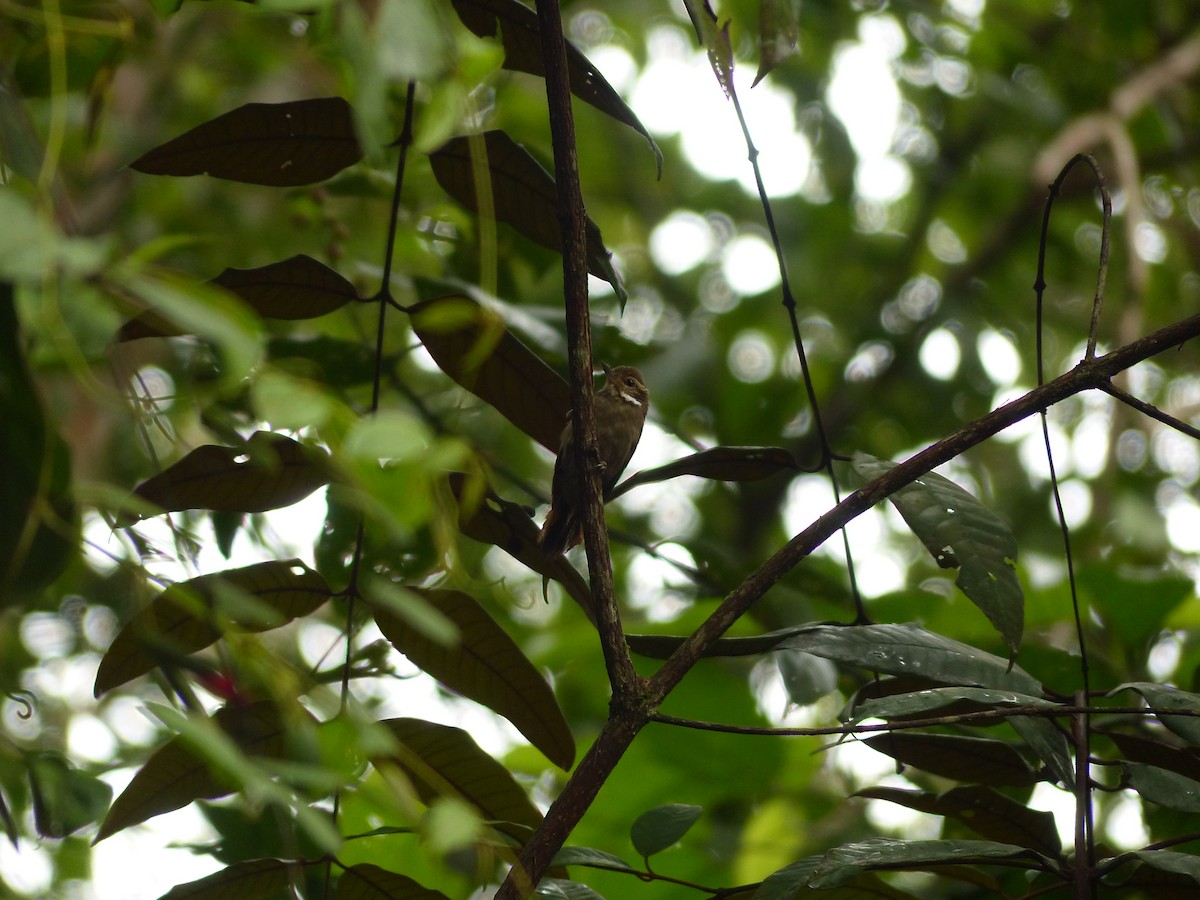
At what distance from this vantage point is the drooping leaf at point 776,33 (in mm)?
1790

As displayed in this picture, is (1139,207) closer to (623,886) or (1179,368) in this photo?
(1179,368)

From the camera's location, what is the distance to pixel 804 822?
13.9 ft

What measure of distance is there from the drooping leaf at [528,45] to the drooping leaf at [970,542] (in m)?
0.67

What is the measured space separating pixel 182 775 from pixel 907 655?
44.0 inches

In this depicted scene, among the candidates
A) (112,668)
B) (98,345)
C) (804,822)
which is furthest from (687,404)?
(98,345)

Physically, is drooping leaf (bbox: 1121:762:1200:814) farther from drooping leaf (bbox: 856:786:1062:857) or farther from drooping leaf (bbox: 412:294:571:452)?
drooping leaf (bbox: 412:294:571:452)

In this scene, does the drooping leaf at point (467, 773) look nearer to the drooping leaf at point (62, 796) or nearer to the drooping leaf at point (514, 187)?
the drooping leaf at point (62, 796)

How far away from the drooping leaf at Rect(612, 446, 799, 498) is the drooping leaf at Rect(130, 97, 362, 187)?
0.76 metres

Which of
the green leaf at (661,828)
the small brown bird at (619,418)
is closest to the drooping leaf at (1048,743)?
the green leaf at (661,828)

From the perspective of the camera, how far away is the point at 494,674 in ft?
5.73

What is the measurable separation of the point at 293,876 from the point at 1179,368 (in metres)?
6.45

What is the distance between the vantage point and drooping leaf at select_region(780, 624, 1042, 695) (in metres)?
1.64

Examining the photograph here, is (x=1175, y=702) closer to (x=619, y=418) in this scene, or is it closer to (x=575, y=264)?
(x=575, y=264)

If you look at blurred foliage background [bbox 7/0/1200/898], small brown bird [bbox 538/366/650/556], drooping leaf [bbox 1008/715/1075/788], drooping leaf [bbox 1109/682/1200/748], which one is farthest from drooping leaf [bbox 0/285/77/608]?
small brown bird [bbox 538/366/650/556]
